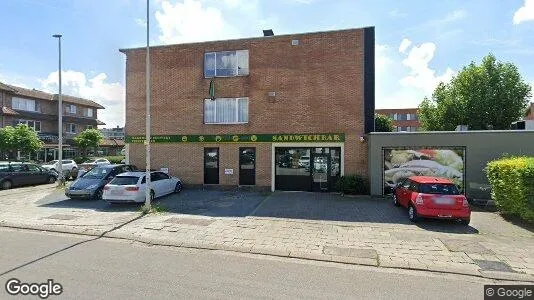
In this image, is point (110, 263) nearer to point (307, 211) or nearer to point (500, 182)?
point (307, 211)

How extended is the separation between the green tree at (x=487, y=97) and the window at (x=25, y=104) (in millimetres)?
44964

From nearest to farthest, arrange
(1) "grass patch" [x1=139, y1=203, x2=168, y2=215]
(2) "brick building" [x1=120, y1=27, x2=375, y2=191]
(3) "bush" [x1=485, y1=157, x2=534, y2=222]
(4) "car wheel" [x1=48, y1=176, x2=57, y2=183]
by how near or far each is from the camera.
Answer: (3) "bush" [x1=485, y1=157, x2=534, y2=222] < (1) "grass patch" [x1=139, y1=203, x2=168, y2=215] < (2) "brick building" [x1=120, y1=27, x2=375, y2=191] < (4) "car wheel" [x1=48, y1=176, x2=57, y2=183]

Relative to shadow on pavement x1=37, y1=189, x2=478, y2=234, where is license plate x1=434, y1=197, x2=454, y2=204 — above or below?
above

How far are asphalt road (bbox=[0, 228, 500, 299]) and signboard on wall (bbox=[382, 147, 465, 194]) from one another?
988 centimetres

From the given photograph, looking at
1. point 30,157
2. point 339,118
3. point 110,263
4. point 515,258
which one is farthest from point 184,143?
point 30,157

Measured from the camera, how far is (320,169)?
58.2ft

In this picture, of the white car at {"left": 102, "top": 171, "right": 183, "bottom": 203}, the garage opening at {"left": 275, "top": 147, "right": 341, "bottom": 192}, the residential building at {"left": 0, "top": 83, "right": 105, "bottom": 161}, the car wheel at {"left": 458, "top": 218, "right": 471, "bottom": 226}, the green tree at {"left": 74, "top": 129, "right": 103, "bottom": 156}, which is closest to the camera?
the car wheel at {"left": 458, "top": 218, "right": 471, "bottom": 226}

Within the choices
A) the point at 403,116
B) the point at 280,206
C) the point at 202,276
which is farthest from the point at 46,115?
the point at 403,116

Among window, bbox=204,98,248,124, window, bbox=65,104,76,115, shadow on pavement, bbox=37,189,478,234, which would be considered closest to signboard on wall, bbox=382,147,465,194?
shadow on pavement, bbox=37,189,478,234

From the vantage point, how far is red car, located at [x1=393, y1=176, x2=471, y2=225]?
1051 centimetres

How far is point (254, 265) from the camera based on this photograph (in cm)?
704

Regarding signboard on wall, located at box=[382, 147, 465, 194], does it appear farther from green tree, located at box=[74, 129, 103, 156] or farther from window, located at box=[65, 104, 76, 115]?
window, located at box=[65, 104, 76, 115]

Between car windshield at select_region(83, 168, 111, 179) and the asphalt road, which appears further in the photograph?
car windshield at select_region(83, 168, 111, 179)

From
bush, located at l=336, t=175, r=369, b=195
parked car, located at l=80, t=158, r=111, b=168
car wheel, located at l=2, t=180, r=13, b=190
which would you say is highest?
parked car, located at l=80, t=158, r=111, b=168
